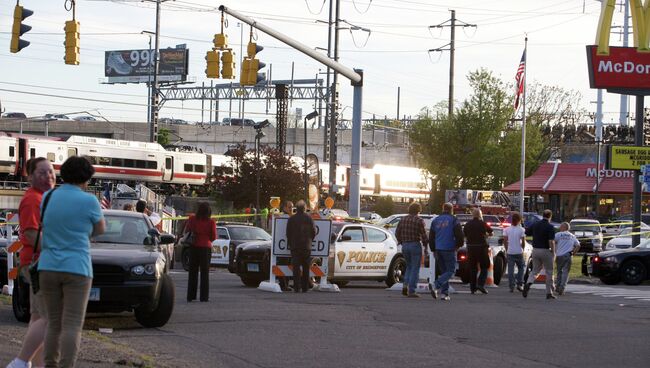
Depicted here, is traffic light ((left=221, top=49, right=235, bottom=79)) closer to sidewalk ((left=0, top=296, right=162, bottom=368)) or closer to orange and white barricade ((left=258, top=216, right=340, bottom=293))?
orange and white barricade ((left=258, top=216, right=340, bottom=293))

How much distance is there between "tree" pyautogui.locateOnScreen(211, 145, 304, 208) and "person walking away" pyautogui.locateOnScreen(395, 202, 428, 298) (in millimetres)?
33342

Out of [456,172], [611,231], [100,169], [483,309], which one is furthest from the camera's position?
[456,172]

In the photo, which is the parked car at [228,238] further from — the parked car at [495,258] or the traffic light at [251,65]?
the parked car at [495,258]

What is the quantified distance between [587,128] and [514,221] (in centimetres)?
7198

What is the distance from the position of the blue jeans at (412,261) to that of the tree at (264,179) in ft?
109

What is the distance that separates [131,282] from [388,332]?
330 cm

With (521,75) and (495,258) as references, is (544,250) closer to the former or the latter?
(495,258)

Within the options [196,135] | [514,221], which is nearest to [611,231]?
[514,221]

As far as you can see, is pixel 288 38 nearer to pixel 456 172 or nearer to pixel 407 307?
pixel 407 307

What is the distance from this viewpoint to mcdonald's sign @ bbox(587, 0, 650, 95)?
123 feet

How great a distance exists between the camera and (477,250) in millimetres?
23094

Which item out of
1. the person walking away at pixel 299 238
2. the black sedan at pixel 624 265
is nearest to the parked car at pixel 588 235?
the black sedan at pixel 624 265

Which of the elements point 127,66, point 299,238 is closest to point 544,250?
point 299,238

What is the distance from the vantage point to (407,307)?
18750 millimetres
